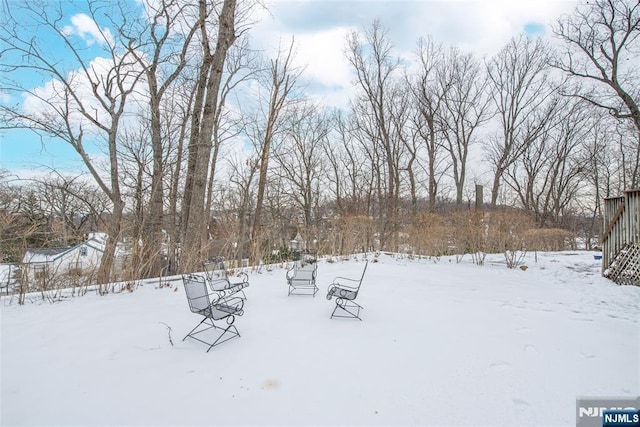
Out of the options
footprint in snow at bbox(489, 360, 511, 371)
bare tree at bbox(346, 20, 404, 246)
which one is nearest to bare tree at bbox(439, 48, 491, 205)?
bare tree at bbox(346, 20, 404, 246)

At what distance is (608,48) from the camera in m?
11.4

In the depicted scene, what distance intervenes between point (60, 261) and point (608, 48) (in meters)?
18.8

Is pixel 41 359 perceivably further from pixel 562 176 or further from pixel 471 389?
pixel 562 176

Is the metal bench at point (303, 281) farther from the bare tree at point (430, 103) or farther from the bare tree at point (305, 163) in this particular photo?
the bare tree at point (305, 163)

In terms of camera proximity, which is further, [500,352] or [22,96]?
[22,96]

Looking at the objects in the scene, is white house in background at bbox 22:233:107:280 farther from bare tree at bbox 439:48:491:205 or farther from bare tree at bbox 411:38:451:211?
bare tree at bbox 439:48:491:205

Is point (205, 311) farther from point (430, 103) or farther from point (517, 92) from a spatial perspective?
point (517, 92)

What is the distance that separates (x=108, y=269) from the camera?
15.1ft

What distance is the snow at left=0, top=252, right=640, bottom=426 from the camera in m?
1.97

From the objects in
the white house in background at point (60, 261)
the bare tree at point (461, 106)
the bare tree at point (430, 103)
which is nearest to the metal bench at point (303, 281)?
the white house in background at point (60, 261)

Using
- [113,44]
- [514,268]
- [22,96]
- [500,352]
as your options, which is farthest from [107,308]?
[514,268]

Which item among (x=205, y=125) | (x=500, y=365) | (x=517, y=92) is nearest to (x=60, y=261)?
(x=205, y=125)

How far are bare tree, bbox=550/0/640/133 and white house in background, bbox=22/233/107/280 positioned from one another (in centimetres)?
1728

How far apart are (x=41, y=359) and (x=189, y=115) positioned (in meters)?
10.0
